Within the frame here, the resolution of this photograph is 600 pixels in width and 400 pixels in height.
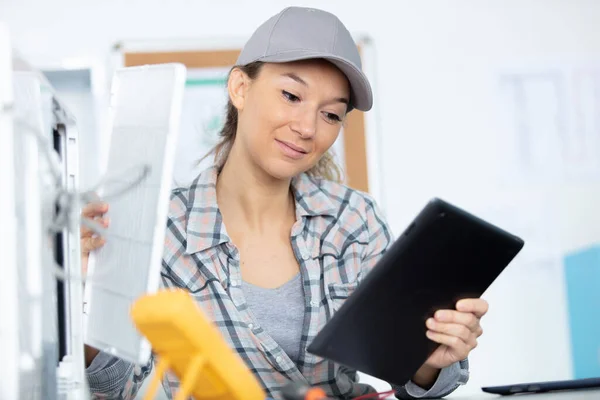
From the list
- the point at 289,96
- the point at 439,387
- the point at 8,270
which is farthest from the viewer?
the point at 289,96

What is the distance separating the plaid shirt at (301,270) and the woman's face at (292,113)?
14cm

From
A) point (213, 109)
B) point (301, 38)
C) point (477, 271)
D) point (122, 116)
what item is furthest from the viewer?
point (213, 109)

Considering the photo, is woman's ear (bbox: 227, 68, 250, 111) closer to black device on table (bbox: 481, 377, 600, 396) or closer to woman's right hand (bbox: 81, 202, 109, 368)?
woman's right hand (bbox: 81, 202, 109, 368)

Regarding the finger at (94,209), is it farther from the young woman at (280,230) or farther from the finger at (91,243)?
the young woman at (280,230)

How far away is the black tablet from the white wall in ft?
4.67

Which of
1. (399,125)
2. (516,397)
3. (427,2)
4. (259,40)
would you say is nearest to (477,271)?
(516,397)

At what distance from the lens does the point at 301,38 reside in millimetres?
1271

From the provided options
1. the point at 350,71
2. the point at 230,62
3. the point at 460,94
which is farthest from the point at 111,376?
the point at 460,94

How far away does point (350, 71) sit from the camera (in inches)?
51.4

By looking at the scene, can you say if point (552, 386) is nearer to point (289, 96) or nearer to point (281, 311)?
point (281, 311)

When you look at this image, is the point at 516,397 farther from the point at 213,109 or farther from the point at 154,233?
the point at 213,109

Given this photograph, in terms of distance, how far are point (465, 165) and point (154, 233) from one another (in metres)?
1.94

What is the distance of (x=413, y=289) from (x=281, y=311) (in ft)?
1.41

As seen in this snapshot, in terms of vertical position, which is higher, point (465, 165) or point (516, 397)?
point (465, 165)
